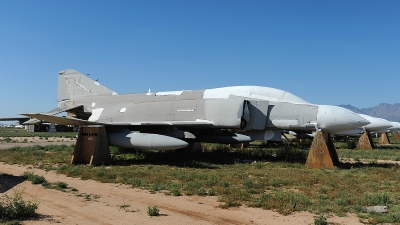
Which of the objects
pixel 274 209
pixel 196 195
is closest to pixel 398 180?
pixel 274 209

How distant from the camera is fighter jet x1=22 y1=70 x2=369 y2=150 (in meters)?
12.8

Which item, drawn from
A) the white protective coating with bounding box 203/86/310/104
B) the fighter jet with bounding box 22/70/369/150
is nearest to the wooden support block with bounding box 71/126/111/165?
the fighter jet with bounding box 22/70/369/150

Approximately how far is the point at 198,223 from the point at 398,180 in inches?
306

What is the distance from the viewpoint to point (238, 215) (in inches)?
240

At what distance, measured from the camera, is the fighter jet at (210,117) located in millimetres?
12820

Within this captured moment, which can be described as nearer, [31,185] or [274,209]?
[274,209]

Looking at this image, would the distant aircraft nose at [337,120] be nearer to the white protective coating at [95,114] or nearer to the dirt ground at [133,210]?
the dirt ground at [133,210]

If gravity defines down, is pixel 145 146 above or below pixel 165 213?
above

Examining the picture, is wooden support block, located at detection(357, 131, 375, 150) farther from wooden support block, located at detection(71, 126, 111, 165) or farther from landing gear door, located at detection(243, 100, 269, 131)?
wooden support block, located at detection(71, 126, 111, 165)

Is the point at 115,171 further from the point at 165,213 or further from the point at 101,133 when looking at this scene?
the point at 165,213

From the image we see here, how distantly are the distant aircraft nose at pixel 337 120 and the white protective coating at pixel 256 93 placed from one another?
1204 millimetres

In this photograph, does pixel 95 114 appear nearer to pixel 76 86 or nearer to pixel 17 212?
pixel 76 86

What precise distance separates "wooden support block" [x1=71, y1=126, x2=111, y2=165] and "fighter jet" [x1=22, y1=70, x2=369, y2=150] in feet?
1.42

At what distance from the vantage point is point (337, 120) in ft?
40.4
